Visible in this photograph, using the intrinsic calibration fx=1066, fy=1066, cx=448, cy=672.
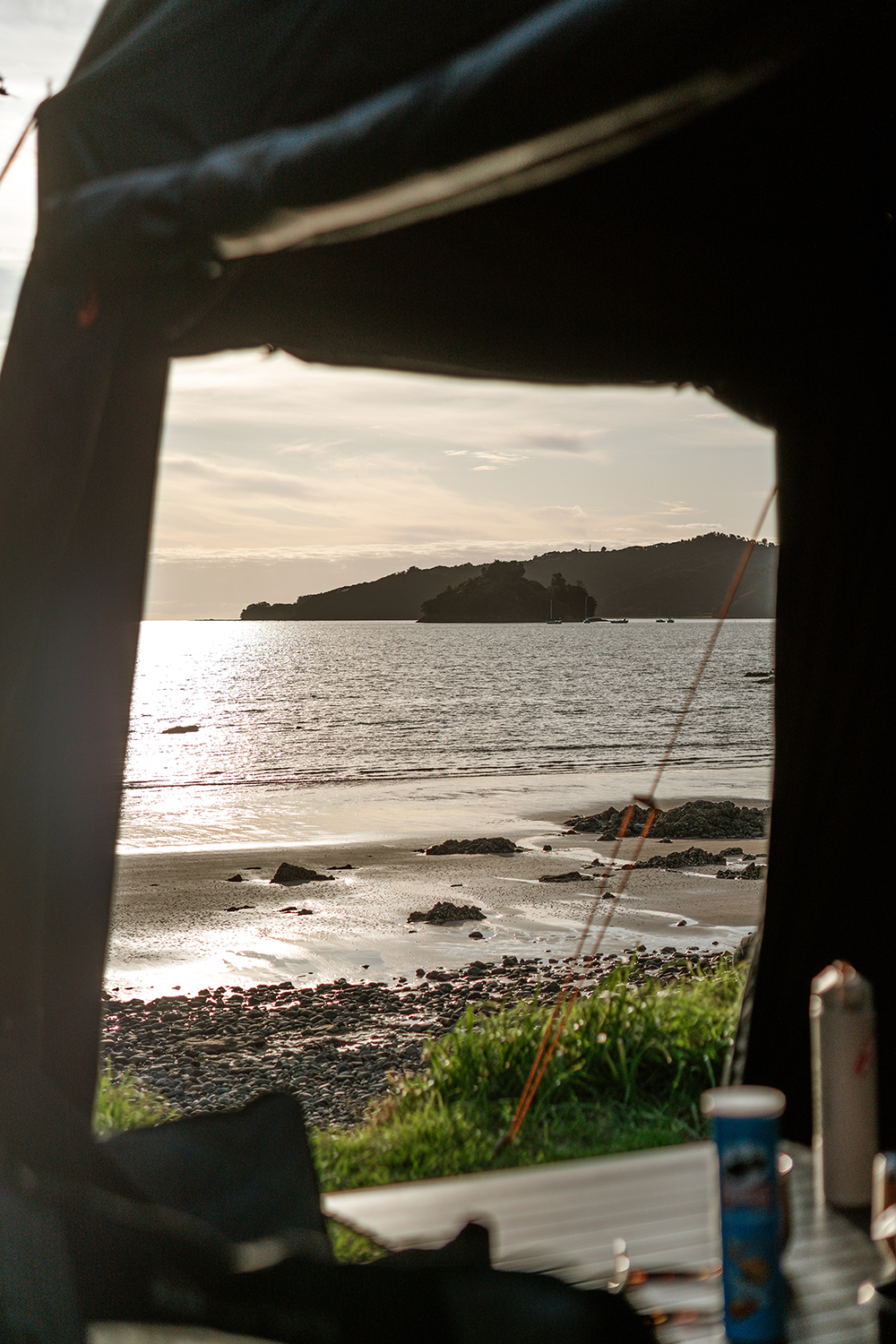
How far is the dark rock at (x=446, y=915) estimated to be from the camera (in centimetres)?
933

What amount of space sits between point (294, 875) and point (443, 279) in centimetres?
1037

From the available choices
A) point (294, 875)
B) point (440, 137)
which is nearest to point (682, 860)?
point (294, 875)

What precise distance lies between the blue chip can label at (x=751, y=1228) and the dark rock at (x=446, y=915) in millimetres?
8379

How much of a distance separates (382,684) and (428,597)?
58.6 meters

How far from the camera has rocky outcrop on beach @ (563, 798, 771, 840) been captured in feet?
46.4

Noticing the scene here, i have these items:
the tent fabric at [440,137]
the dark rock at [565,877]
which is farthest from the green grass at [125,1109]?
the dark rock at [565,877]

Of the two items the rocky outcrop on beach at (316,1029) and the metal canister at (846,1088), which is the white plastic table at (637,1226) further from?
the rocky outcrop on beach at (316,1029)

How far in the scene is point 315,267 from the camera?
191cm

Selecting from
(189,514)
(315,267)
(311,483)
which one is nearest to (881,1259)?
(315,267)

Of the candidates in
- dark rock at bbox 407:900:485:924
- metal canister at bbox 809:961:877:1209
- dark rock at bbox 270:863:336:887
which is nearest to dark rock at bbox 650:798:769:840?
dark rock at bbox 270:863:336:887

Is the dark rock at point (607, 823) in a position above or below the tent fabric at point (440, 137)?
below

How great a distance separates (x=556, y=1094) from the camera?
3.86 m

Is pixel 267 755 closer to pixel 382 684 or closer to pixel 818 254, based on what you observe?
pixel 382 684

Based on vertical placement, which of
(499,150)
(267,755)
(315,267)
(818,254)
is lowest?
(267,755)
